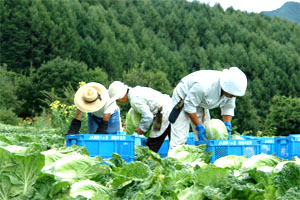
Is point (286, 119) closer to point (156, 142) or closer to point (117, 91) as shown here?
point (156, 142)

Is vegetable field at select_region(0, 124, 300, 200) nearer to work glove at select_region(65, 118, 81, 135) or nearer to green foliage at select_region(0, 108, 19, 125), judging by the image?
work glove at select_region(65, 118, 81, 135)

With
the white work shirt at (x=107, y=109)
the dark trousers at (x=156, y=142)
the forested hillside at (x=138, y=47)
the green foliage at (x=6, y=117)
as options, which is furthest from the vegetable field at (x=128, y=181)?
the green foliage at (x=6, y=117)

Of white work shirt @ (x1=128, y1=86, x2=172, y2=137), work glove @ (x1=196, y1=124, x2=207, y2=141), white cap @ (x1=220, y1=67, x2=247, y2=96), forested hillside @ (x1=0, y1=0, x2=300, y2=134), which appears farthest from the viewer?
forested hillside @ (x1=0, y1=0, x2=300, y2=134)

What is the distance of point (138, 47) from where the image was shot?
49938mm

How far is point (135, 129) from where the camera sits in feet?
21.8

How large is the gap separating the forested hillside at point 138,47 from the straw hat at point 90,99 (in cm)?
1533

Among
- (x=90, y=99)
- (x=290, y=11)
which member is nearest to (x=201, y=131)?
(x=90, y=99)

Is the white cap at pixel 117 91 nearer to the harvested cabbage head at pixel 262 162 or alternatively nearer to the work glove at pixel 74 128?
the work glove at pixel 74 128

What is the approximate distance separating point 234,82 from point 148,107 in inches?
59.7

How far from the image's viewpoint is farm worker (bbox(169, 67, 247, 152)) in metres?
5.56

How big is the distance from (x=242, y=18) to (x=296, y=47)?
981 cm

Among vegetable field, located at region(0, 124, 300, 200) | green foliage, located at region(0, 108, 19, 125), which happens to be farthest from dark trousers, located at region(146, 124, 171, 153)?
green foliage, located at region(0, 108, 19, 125)

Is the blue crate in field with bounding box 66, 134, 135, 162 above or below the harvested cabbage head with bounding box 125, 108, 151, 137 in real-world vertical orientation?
below

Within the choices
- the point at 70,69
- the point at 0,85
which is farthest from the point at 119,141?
the point at 70,69
